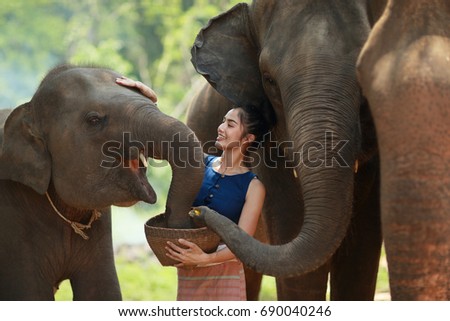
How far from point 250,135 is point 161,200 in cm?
1271

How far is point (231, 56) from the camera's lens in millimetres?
6137

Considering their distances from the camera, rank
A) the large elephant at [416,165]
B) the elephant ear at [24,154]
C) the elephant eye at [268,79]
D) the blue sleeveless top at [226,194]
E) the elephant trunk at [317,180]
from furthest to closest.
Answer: the elephant ear at [24,154] → the elephant eye at [268,79] → the blue sleeveless top at [226,194] → the elephant trunk at [317,180] → the large elephant at [416,165]

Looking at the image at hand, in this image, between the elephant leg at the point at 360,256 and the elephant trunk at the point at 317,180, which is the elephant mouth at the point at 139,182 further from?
the elephant leg at the point at 360,256

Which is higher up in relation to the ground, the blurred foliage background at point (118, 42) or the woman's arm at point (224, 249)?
the blurred foliage background at point (118, 42)

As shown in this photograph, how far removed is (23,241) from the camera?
575cm

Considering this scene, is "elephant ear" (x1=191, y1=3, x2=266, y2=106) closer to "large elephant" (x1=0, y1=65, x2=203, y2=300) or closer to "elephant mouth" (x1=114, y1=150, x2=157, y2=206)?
"large elephant" (x1=0, y1=65, x2=203, y2=300)

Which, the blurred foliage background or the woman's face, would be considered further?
the blurred foliage background

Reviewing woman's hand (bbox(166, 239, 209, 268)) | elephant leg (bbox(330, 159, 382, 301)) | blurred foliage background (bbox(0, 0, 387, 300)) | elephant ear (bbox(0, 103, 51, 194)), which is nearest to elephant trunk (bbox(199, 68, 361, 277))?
woman's hand (bbox(166, 239, 209, 268))

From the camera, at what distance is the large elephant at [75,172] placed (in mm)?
5402

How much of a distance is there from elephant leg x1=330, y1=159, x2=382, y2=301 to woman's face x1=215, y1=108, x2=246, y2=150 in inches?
31.7

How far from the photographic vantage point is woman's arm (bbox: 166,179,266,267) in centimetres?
509

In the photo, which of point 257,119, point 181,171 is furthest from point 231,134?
point 181,171

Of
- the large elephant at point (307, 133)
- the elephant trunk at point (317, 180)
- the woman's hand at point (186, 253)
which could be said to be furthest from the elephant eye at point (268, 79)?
the woman's hand at point (186, 253)

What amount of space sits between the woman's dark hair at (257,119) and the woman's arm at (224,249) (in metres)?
0.34
